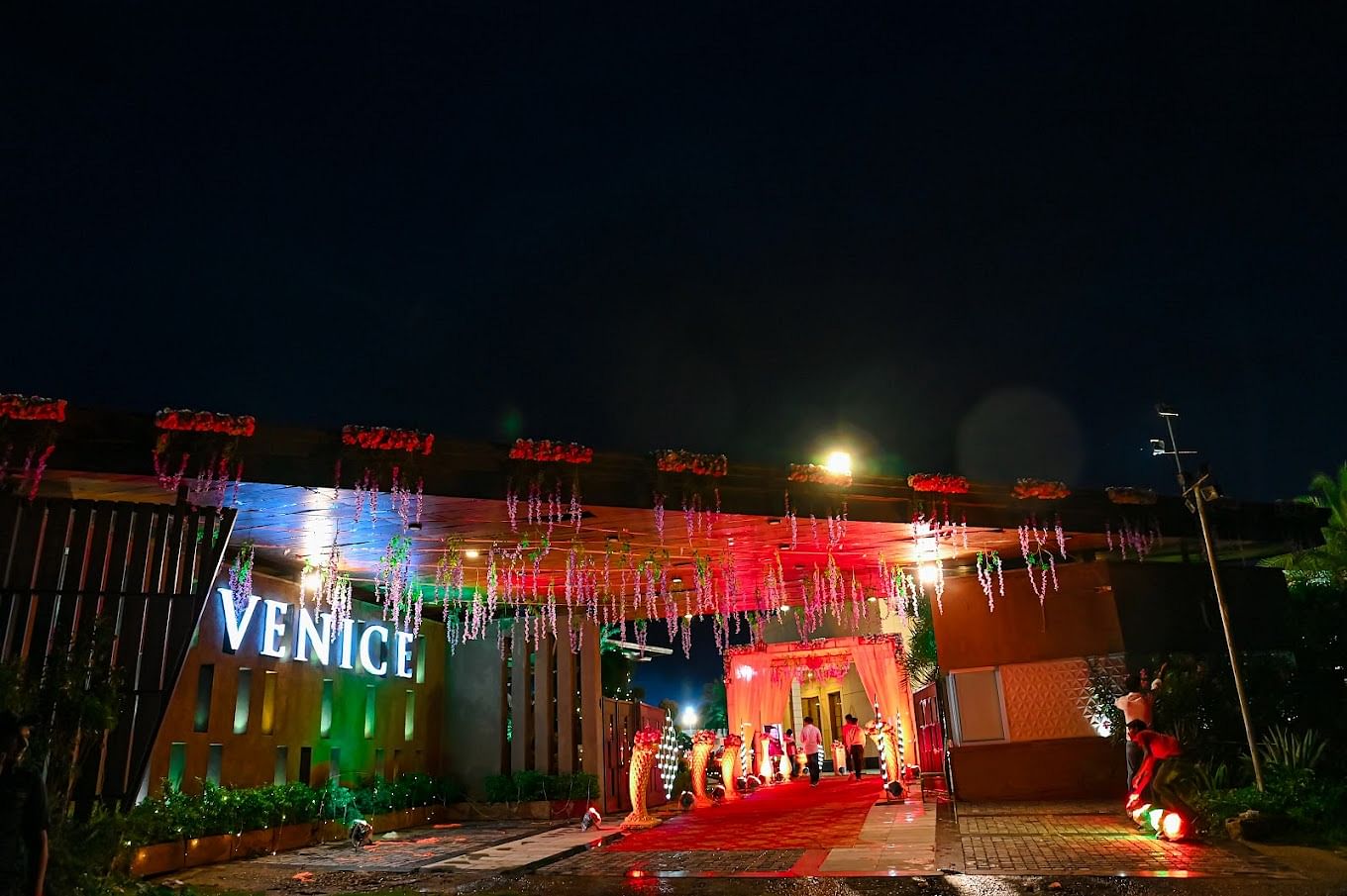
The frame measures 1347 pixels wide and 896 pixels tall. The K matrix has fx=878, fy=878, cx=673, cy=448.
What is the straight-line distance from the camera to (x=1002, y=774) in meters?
13.6

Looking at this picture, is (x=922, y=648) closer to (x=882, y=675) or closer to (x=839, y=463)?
(x=882, y=675)

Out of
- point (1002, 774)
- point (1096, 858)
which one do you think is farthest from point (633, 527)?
point (1002, 774)

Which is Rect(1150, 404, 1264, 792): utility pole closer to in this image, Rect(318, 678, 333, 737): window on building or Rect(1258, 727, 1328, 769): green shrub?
Rect(1258, 727, 1328, 769): green shrub

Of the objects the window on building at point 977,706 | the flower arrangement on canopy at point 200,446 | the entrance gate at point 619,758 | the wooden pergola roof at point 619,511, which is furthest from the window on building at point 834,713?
the flower arrangement on canopy at point 200,446

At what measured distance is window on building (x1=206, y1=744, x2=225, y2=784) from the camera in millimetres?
11203

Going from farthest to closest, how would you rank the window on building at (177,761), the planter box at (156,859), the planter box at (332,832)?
the planter box at (332,832)
the window on building at (177,761)
the planter box at (156,859)

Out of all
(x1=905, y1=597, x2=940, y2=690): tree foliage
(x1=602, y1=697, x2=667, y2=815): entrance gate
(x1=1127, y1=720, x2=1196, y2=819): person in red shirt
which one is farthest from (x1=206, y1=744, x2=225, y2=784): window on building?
(x1=905, y1=597, x2=940, y2=690): tree foliage

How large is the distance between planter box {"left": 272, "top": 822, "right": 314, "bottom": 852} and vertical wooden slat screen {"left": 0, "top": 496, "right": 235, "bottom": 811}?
397 cm

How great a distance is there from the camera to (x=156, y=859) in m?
9.12

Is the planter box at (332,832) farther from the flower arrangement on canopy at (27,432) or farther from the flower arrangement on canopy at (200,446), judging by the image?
the flower arrangement on canopy at (27,432)

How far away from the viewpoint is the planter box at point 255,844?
10328 mm

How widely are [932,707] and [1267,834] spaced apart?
6748 mm

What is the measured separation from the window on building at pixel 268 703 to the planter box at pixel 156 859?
2.74m

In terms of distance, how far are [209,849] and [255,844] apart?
2.62ft
